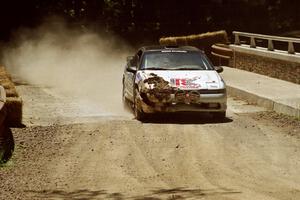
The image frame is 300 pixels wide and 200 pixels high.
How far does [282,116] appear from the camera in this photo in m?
13.8

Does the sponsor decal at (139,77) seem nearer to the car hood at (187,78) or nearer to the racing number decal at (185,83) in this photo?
the car hood at (187,78)

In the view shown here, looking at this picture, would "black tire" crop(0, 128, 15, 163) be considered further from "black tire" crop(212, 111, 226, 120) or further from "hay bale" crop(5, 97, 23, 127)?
"black tire" crop(212, 111, 226, 120)

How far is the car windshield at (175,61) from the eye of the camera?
13812mm

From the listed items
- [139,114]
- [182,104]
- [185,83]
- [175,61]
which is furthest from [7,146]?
[175,61]

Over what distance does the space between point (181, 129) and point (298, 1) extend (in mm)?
33673

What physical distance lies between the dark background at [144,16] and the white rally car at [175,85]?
2566cm

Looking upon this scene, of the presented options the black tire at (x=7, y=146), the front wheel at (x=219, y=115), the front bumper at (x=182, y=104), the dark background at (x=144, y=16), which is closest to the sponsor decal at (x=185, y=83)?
A: the front bumper at (x=182, y=104)

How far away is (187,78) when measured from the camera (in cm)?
1309

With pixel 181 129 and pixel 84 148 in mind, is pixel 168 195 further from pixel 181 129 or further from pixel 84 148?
pixel 181 129

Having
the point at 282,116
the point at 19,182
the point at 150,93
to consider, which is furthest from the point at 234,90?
the point at 19,182

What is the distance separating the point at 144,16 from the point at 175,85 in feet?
96.0

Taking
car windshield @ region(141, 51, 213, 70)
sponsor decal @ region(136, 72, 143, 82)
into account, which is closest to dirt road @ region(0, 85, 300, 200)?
sponsor decal @ region(136, 72, 143, 82)

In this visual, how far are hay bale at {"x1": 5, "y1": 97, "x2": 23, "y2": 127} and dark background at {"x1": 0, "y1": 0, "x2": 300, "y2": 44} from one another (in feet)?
89.4

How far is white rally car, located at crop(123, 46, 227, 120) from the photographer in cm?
1277
